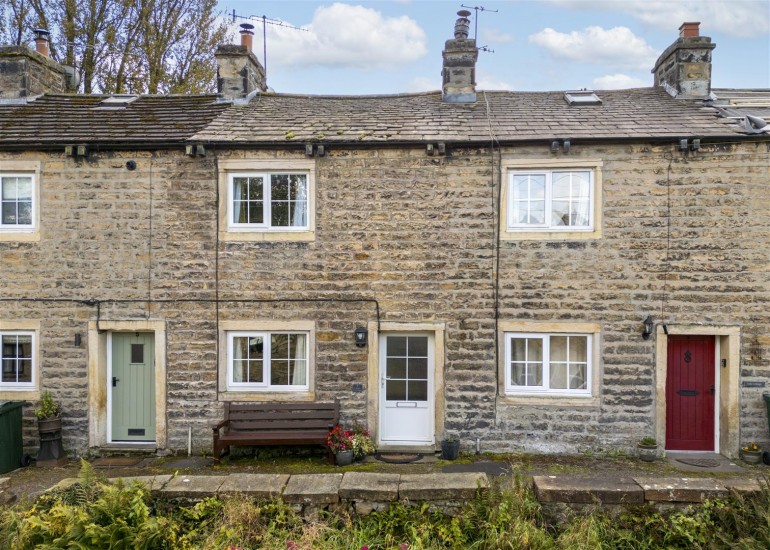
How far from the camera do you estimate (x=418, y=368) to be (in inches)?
362

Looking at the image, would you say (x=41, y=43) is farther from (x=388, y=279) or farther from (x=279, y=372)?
(x=388, y=279)

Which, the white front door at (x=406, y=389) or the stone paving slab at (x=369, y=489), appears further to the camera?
the white front door at (x=406, y=389)

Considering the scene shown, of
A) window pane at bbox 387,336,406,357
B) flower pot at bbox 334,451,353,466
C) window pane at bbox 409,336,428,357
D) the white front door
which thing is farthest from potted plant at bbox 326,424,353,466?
window pane at bbox 409,336,428,357

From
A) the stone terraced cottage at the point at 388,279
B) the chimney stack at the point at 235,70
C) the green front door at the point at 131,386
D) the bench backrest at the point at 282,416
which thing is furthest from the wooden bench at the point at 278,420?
the chimney stack at the point at 235,70

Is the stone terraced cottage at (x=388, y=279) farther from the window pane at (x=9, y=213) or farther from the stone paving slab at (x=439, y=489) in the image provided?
the stone paving slab at (x=439, y=489)

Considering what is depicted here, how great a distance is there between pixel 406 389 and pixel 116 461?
4.90 metres

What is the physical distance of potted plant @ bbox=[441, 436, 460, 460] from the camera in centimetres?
852

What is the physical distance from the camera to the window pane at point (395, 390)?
9.21m

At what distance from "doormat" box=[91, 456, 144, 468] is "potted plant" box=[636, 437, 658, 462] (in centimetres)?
810

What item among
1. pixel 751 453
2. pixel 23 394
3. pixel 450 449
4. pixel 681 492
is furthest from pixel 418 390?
pixel 23 394

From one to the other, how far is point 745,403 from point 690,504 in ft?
13.3

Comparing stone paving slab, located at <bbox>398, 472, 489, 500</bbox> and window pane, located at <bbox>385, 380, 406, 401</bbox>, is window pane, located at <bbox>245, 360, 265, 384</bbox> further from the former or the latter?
stone paving slab, located at <bbox>398, 472, 489, 500</bbox>

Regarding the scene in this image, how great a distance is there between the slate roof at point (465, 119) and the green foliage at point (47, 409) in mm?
4973

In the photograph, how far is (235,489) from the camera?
5.57 metres
